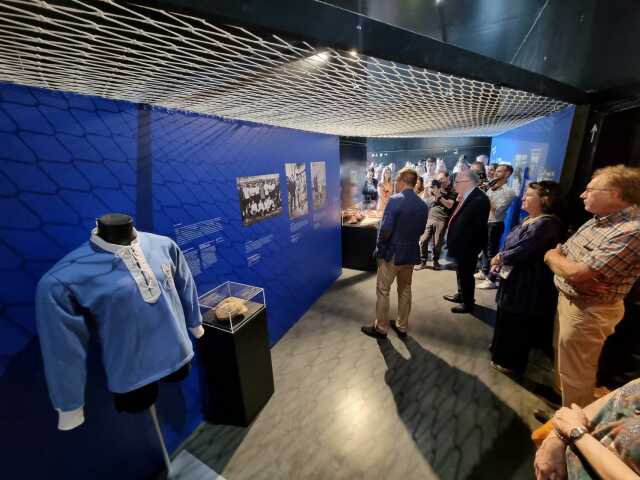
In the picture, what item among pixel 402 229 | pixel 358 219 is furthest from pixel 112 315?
pixel 358 219

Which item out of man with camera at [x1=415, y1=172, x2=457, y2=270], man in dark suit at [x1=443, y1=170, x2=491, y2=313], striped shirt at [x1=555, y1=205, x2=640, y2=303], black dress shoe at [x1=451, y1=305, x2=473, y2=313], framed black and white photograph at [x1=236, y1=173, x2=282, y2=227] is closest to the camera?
striped shirt at [x1=555, y1=205, x2=640, y2=303]

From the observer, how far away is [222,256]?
1.96 meters

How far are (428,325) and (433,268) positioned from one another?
5.64 feet

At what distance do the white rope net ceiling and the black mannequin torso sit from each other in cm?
51

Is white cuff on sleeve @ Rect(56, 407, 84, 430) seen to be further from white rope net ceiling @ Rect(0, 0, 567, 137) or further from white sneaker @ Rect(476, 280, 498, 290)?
white sneaker @ Rect(476, 280, 498, 290)

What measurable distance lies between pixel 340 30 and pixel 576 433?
1309 mm

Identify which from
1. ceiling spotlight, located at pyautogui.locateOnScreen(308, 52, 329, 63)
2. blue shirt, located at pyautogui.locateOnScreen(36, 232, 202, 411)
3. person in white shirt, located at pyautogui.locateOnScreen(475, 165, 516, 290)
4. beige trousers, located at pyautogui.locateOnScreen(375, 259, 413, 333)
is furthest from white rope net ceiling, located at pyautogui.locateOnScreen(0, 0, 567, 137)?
person in white shirt, located at pyautogui.locateOnScreen(475, 165, 516, 290)

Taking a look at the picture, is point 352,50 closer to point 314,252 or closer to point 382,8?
point 382,8

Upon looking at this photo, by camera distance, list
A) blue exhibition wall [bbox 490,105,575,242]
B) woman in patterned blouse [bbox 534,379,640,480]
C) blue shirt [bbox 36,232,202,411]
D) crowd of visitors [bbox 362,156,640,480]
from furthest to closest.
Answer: blue exhibition wall [bbox 490,105,575,242] → blue shirt [bbox 36,232,202,411] → crowd of visitors [bbox 362,156,640,480] → woman in patterned blouse [bbox 534,379,640,480]

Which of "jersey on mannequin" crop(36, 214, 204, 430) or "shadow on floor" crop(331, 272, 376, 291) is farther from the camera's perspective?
"shadow on floor" crop(331, 272, 376, 291)

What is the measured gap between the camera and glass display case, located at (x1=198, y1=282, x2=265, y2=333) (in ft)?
5.49

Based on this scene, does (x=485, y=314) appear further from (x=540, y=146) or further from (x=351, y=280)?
(x=540, y=146)

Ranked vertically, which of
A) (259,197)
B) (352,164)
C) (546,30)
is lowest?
(259,197)

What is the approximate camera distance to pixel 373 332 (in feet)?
8.87
